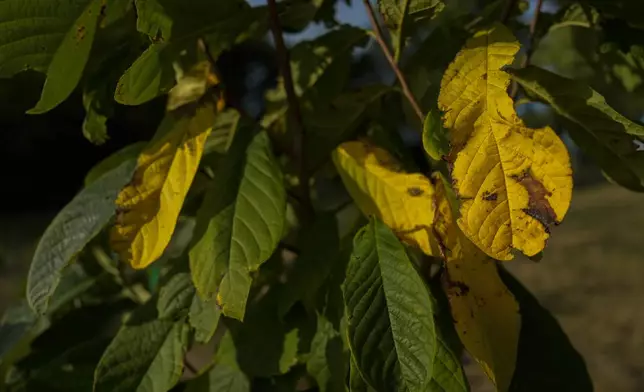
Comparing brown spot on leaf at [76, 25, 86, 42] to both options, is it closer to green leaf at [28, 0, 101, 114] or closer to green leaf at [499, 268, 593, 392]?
green leaf at [28, 0, 101, 114]

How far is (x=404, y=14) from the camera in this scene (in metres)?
0.76

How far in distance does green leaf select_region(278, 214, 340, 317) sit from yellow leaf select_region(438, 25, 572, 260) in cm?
24

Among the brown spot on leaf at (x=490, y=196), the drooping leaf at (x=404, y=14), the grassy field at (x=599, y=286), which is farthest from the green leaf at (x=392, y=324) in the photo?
the grassy field at (x=599, y=286)

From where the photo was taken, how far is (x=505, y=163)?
2.04ft

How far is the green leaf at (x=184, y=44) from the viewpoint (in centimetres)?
72

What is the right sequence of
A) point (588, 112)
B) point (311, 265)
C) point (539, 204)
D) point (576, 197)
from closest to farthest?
point (539, 204)
point (588, 112)
point (311, 265)
point (576, 197)

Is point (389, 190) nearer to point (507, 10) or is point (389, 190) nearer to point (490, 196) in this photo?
point (490, 196)

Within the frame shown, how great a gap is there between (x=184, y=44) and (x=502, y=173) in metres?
0.35

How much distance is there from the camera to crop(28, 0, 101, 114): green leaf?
0.77 metres

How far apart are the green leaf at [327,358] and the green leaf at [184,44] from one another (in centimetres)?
29

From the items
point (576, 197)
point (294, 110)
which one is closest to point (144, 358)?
point (294, 110)

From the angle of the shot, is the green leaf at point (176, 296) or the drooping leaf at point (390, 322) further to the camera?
the green leaf at point (176, 296)

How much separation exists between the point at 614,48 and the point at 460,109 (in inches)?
14.5

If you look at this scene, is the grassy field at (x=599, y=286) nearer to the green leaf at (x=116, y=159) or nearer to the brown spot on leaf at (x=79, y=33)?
the green leaf at (x=116, y=159)
